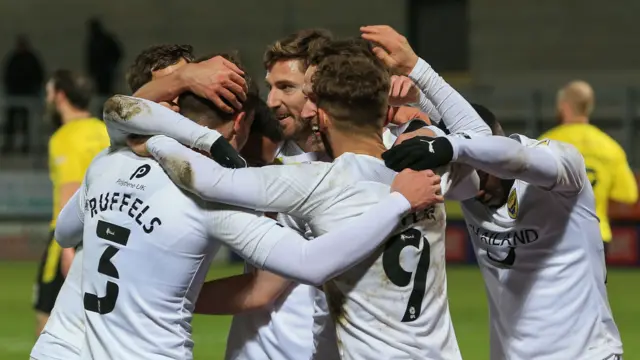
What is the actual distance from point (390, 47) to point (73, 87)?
510 centimetres

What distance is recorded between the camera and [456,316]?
450 inches

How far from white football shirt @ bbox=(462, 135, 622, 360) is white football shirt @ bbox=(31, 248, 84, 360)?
155 centimetres

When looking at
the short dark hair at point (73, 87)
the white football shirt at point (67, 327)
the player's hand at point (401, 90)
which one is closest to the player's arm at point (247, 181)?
the player's hand at point (401, 90)

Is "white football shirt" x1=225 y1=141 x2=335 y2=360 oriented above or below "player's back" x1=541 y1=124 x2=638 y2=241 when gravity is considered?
above

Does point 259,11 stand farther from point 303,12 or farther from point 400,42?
point 400,42

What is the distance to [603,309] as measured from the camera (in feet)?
15.2

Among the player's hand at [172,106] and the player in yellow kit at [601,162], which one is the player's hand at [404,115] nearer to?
the player's hand at [172,106]

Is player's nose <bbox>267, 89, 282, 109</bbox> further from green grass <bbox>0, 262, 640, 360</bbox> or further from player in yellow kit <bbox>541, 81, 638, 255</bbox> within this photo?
player in yellow kit <bbox>541, 81, 638, 255</bbox>

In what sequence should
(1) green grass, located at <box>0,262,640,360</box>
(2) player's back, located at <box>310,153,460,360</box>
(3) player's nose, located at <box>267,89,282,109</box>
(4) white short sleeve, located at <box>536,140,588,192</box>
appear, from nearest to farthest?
(2) player's back, located at <box>310,153,460,360</box> < (4) white short sleeve, located at <box>536,140,588,192</box> < (3) player's nose, located at <box>267,89,282,109</box> < (1) green grass, located at <box>0,262,640,360</box>

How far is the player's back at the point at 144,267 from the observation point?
3.97m

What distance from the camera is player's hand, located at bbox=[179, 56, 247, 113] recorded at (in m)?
4.01

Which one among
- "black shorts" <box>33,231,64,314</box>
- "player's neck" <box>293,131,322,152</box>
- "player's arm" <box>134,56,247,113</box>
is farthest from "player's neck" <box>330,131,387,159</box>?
"black shorts" <box>33,231,64,314</box>

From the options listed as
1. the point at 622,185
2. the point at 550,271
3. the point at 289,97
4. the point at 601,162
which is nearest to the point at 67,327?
the point at 289,97

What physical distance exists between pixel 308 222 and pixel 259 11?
22.2m
